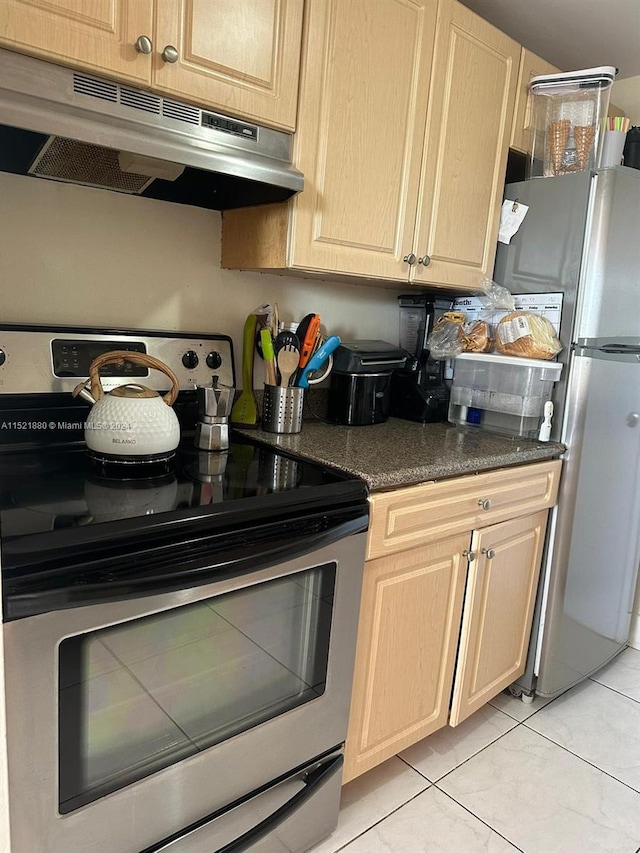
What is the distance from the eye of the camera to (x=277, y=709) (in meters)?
1.24

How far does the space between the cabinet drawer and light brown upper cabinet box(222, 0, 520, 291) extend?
61 centimetres

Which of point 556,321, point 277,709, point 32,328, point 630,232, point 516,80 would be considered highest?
point 516,80

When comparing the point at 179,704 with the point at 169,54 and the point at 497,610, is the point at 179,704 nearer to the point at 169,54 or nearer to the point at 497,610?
the point at 497,610

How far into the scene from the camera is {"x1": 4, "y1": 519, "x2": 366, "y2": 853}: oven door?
89 cm

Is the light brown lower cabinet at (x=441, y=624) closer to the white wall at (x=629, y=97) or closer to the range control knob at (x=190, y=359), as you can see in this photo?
the range control knob at (x=190, y=359)

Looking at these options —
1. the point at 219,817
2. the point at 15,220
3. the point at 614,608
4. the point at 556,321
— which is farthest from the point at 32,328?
the point at 614,608

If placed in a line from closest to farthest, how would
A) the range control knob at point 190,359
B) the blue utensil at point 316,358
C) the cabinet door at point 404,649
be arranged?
the cabinet door at point 404,649, the range control knob at point 190,359, the blue utensil at point 316,358

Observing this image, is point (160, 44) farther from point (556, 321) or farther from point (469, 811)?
point (469, 811)

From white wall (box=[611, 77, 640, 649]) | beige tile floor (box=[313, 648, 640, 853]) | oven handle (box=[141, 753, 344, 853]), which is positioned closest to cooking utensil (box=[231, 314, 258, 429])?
oven handle (box=[141, 753, 344, 853])

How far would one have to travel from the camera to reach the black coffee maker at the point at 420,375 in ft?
6.54

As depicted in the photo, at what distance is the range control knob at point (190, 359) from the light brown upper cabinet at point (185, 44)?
587 mm

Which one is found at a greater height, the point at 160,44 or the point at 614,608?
the point at 160,44

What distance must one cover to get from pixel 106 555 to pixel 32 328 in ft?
2.26

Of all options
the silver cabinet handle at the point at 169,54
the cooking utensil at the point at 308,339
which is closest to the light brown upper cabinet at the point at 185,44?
the silver cabinet handle at the point at 169,54
